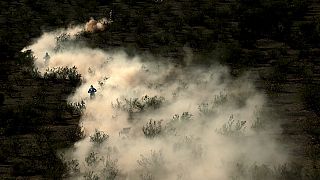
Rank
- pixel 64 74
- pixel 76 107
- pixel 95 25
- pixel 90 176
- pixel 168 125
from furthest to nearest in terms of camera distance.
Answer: pixel 95 25 < pixel 64 74 < pixel 76 107 < pixel 168 125 < pixel 90 176

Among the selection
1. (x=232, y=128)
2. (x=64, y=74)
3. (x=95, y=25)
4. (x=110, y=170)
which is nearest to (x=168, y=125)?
(x=232, y=128)

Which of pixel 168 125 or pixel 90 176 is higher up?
pixel 168 125

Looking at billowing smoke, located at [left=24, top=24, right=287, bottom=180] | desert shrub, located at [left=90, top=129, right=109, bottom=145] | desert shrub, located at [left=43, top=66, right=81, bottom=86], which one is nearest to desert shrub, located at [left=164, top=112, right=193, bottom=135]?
billowing smoke, located at [left=24, top=24, right=287, bottom=180]

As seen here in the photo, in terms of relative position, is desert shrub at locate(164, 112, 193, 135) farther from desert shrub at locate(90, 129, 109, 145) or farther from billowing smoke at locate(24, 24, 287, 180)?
desert shrub at locate(90, 129, 109, 145)

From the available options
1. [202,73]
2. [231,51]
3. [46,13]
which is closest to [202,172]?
[202,73]

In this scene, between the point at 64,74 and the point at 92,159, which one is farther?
the point at 64,74

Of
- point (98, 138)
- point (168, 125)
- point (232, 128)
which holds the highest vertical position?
point (232, 128)

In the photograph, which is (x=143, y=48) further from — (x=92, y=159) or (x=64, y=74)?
(x=92, y=159)
